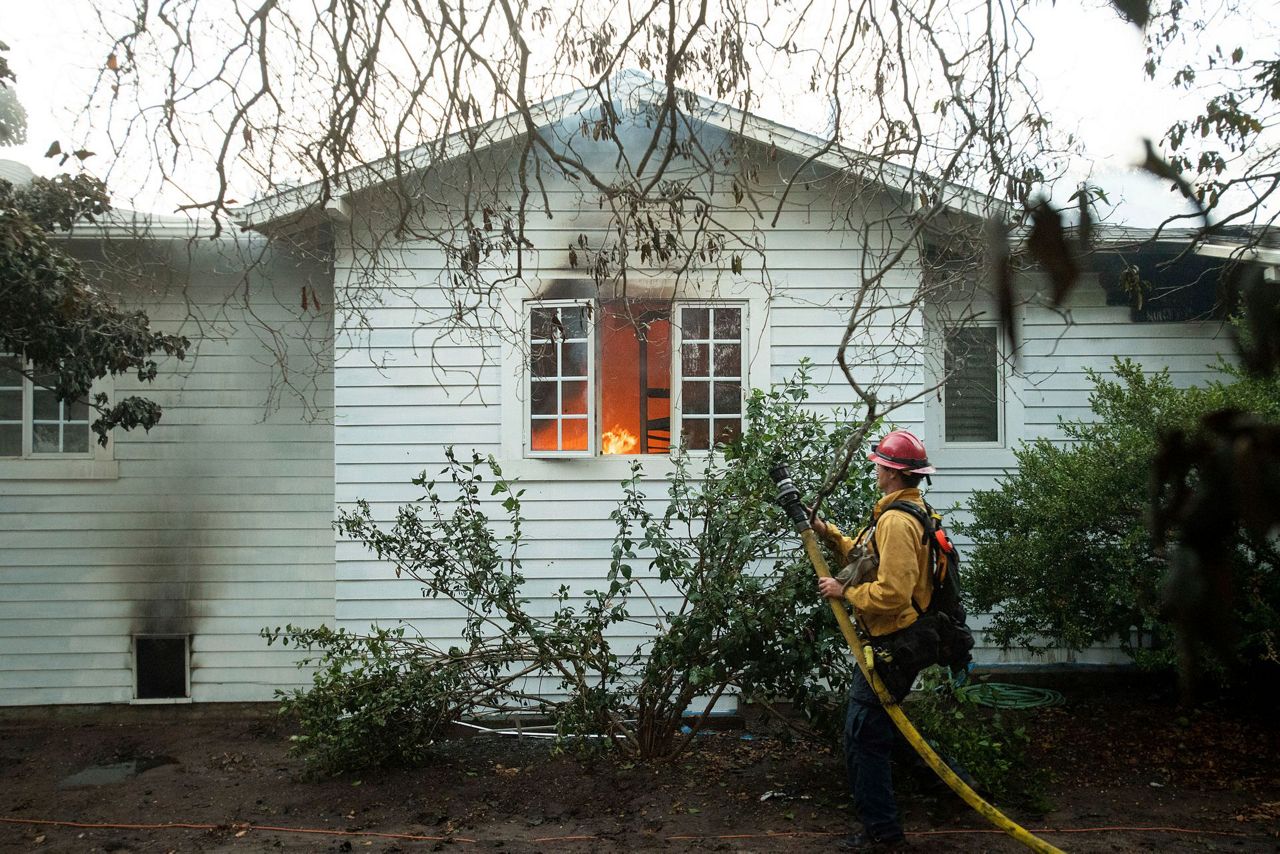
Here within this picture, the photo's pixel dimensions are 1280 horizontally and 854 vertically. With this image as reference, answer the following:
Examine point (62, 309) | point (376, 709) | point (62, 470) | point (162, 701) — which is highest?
point (62, 309)

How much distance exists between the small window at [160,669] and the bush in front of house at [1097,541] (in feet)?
21.9

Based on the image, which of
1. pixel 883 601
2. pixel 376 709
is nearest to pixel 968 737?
pixel 883 601

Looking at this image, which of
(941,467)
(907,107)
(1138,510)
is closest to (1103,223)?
(907,107)

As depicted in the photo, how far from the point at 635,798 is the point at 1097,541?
3526mm

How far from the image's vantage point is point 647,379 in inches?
317

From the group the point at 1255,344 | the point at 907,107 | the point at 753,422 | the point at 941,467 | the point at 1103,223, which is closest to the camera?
the point at 1255,344

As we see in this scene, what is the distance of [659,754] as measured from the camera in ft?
20.5

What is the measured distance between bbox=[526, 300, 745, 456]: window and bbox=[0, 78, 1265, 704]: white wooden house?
0.02 metres

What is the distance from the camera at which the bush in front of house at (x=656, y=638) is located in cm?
561

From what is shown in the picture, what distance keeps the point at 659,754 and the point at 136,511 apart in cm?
526

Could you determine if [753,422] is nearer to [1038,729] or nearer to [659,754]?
[659,754]

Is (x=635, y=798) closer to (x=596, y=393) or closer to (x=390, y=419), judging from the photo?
(x=596, y=393)

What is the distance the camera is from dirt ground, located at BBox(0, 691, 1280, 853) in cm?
520

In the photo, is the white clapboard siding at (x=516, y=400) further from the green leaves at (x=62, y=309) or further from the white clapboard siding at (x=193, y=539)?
the green leaves at (x=62, y=309)
